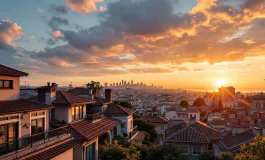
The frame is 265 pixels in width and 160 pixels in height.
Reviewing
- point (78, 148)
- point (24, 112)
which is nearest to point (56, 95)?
point (78, 148)

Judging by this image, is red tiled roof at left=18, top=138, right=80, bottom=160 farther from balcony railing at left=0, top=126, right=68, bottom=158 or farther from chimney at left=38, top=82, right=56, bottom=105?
chimney at left=38, top=82, right=56, bottom=105

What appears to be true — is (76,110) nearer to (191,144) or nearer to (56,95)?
(56,95)

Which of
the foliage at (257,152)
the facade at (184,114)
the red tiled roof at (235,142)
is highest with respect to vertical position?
the foliage at (257,152)

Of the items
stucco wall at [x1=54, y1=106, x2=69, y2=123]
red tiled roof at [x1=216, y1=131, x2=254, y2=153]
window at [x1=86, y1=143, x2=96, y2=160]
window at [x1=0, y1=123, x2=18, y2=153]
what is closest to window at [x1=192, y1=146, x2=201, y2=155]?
red tiled roof at [x1=216, y1=131, x2=254, y2=153]

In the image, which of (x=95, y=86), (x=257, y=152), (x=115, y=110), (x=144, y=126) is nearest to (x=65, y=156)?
(x=257, y=152)

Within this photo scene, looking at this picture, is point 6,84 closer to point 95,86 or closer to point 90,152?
point 90,152

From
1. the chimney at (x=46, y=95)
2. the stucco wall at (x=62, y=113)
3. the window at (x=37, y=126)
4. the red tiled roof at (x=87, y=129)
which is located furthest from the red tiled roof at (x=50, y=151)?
the chimney at (x=46, y=95)

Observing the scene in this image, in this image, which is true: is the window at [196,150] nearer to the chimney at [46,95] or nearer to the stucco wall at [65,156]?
the stucco wall at [65,156]
